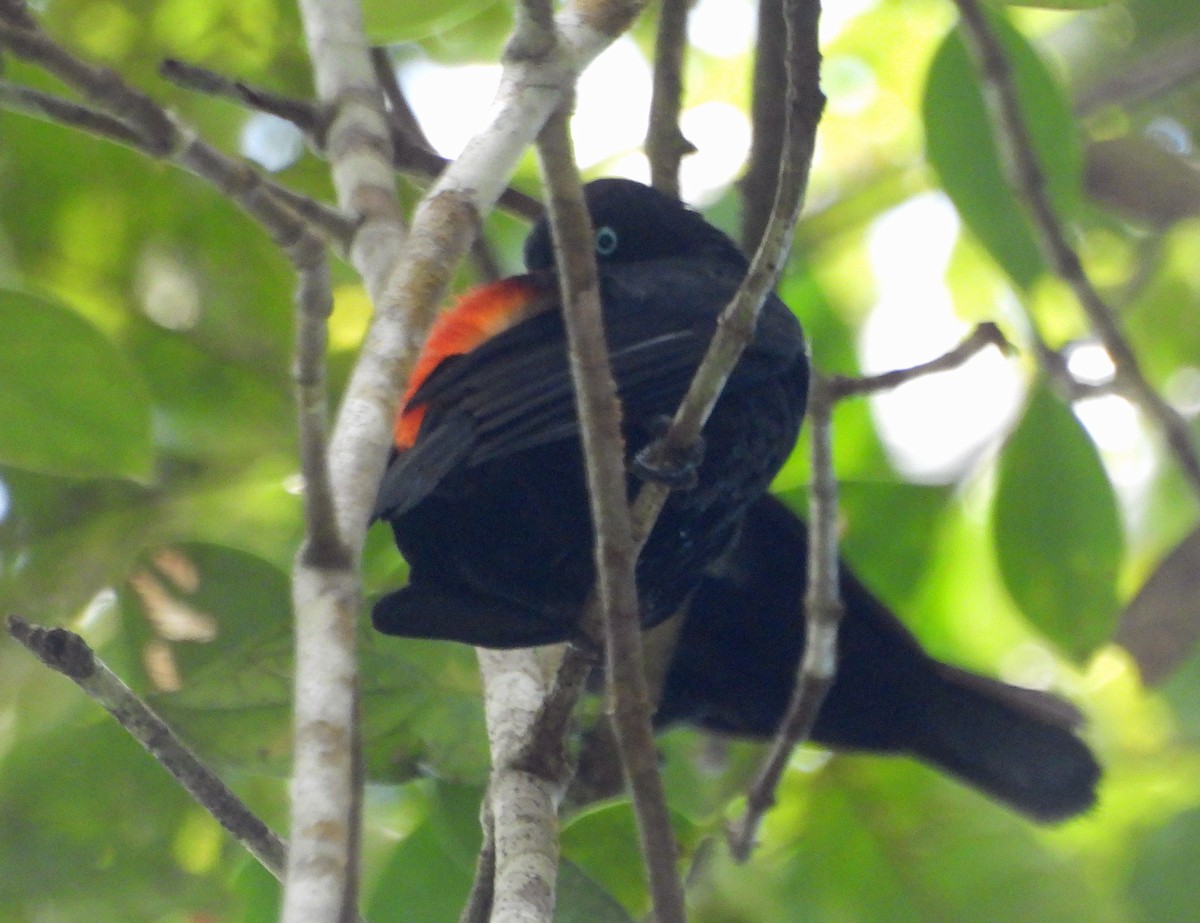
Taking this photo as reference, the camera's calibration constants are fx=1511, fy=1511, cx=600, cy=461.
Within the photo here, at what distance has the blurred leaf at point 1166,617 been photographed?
3408 millimetres

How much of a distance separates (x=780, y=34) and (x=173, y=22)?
4.09ft

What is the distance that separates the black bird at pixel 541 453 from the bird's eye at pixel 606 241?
387 millimetres

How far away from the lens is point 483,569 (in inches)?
90.5

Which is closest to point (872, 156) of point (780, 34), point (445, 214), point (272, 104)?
point (780, 34)

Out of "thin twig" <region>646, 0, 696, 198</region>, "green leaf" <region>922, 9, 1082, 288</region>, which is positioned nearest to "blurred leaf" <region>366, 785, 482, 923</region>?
"thin twig" <region>646, 0, 696, 198</region>

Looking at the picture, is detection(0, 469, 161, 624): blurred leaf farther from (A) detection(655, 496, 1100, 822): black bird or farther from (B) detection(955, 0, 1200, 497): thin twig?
(B) detection(955, 0, 1200, 497): thin twig

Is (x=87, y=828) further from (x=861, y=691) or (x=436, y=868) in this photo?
(x=861, y=691)

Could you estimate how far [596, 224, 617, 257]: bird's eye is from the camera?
2869mm

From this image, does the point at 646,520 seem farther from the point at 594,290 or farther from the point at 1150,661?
the point at 1150,661

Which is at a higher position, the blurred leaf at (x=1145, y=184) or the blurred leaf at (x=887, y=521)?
the blurred leaf at (x=1145, y=184)

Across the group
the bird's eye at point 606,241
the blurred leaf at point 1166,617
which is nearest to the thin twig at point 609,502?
the bird's eye at point 606,241

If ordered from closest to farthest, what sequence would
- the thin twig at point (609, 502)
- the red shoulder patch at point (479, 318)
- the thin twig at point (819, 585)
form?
1. the thin twig at point (609, 502)
2. the thin twig at point (819, 585)
3. the red shoulder patch at point (479, 318)

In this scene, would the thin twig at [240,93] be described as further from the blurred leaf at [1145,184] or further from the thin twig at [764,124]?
the blurred leaf at [1145,184]

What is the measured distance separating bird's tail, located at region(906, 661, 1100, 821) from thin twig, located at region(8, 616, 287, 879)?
1.46 meters
